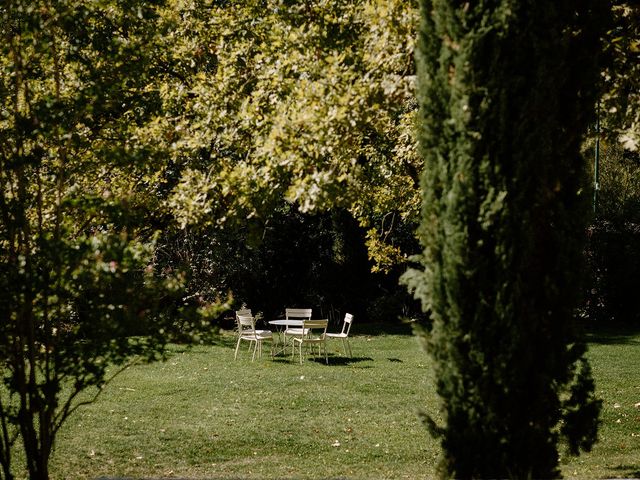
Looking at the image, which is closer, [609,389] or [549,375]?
[549,375]

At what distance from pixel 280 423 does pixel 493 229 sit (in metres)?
5.24

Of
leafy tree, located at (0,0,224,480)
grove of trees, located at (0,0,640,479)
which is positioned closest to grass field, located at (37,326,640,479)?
grove of trees, located at (0,0,640,479)

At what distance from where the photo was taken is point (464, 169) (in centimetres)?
418

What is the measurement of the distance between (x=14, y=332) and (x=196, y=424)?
14.4 ft

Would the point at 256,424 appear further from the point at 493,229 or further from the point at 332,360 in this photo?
Result: the point at 493,229

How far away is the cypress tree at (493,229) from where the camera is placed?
13.6 feet

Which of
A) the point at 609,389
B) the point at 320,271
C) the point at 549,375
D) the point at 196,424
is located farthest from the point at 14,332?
the point at 320,271

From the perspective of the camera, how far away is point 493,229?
4.17 metres

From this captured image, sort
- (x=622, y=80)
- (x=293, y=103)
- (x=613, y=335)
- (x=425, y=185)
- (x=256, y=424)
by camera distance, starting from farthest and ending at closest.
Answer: (x=613, y=335), (x=256, y=424), (x=293, y=103), (x=622, y=80), (x=425, y=185)

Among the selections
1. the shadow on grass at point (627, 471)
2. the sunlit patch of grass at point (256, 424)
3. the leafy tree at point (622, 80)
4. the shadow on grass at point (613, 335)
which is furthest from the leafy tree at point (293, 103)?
the shadow on grass at point (613, 335)

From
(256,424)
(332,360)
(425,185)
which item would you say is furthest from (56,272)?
(332,360)

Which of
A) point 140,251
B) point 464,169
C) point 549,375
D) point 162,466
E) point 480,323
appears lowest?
point 162,466

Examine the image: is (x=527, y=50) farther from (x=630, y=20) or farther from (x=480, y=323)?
(x=630, y=20)

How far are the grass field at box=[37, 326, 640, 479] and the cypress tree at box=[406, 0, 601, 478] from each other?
63cm
